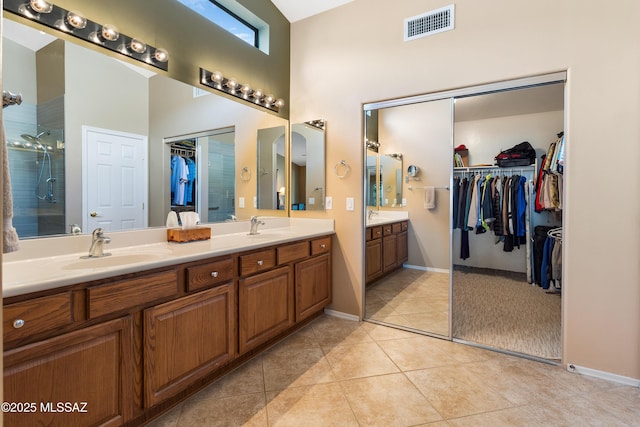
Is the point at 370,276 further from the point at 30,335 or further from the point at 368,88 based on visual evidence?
the point at 30,335

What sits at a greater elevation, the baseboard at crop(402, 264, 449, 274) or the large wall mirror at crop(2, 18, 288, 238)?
the large wall mirror at crop(2, 18, 288, 238)

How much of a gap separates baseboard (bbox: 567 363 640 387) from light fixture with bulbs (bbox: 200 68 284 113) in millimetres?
3153

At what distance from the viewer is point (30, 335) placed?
115cm

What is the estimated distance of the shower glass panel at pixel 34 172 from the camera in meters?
1.56

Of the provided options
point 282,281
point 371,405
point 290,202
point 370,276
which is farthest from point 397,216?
point 371,405

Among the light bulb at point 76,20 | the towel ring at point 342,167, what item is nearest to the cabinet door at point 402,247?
the towel ring at point 342,167

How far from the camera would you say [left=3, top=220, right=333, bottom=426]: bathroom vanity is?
117 cm

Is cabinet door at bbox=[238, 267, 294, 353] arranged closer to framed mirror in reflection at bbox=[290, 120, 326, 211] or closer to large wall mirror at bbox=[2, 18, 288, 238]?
large wall mirror at bbox=[2, 18, 288, 238]

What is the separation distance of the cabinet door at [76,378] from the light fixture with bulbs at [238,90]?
6.15 feet

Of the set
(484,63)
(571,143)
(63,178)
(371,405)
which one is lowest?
(371,405)

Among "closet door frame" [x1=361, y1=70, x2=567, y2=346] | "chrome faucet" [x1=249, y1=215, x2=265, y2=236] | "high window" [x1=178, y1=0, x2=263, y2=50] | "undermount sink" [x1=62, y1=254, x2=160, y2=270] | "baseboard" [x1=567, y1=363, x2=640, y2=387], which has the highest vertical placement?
"high window" [x1=178, y1=0, x2=263, y2=50]

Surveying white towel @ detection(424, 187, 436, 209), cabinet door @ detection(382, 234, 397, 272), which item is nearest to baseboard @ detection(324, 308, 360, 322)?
cabinet door @ detection(382, 234, 397, 272)

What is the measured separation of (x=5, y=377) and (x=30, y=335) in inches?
5.6

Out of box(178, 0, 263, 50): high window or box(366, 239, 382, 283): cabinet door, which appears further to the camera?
box(366, 239, 382, 283): cabinet door
